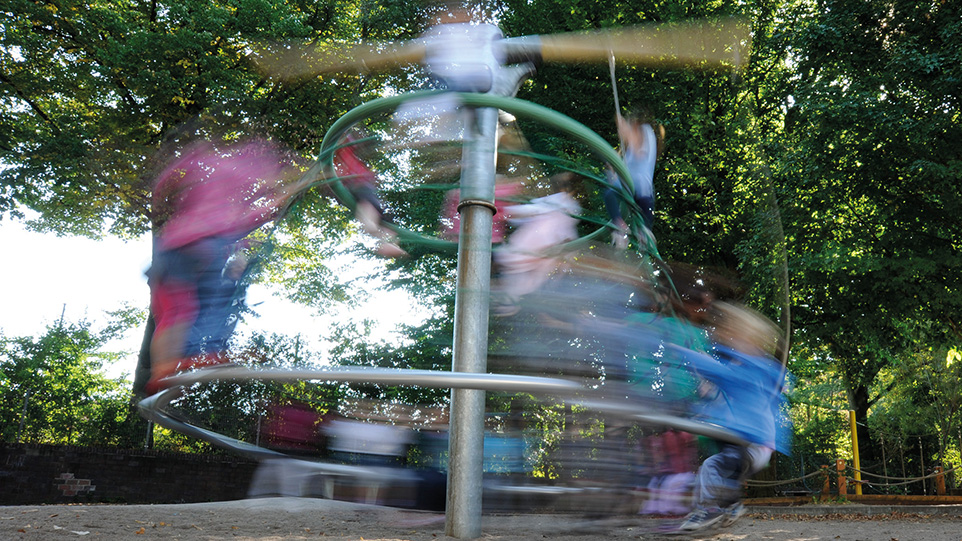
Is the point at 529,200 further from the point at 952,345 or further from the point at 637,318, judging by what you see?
the point at 952,345

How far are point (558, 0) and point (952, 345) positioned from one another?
1025 cm

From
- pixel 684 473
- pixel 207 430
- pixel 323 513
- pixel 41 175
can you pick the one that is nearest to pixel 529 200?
pixel 684 473

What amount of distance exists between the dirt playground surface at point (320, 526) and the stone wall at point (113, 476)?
346 centimetres

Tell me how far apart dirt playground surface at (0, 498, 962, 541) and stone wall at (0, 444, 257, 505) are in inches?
136

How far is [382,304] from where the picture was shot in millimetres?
5809

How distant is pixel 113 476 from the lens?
11297 millimetres

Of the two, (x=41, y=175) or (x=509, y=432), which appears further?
(x=41, y=175)

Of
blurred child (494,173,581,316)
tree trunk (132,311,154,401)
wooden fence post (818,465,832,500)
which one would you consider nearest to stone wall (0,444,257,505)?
tree trunk (132,311,154,401)

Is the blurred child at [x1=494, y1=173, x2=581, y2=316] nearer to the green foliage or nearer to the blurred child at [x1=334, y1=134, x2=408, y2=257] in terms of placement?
the blurred child at [x1=334, y1=134, x2=408, y2=257]

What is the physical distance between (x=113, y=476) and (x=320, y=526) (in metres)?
6.72

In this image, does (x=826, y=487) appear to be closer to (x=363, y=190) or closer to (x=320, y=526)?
(x=320, y=526)

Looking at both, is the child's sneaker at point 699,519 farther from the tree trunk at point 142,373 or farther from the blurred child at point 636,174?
the tree trunk at point 142,373

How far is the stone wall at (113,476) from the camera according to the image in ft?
34.4

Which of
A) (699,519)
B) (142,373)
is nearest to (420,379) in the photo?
(699,519)
